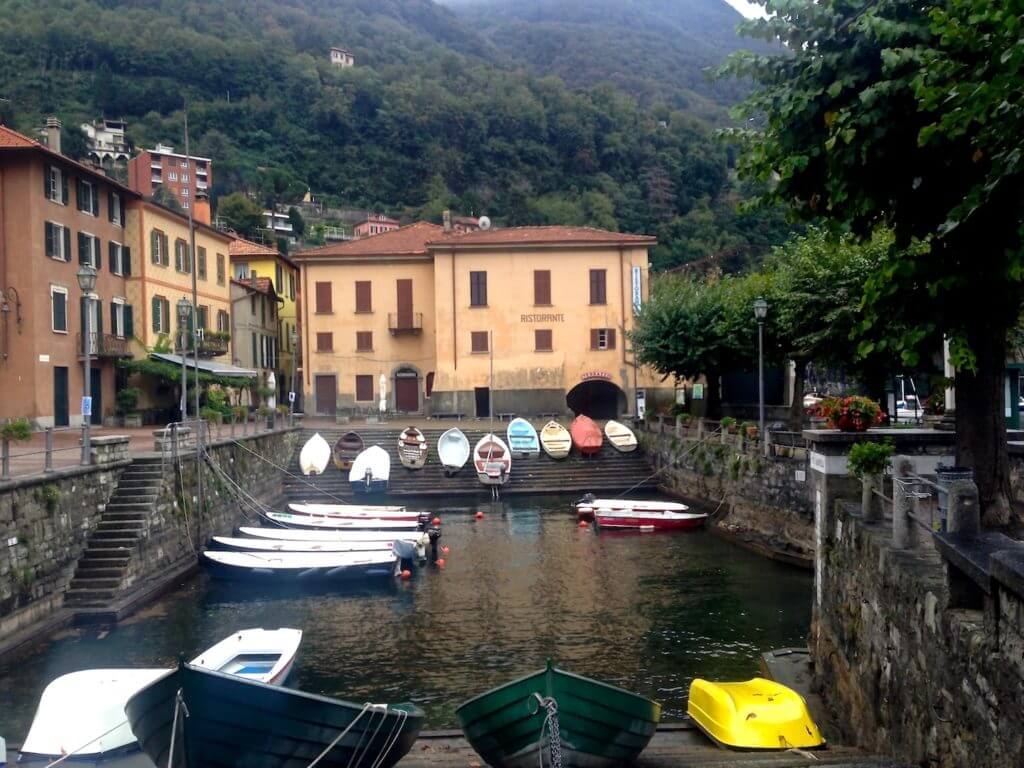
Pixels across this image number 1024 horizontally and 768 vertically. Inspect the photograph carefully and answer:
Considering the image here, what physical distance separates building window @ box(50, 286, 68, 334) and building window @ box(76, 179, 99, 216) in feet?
11.3

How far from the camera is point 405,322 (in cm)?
4638

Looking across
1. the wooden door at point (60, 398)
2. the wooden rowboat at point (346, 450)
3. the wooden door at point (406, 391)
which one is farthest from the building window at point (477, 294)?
the wooden door at point (60, 398)

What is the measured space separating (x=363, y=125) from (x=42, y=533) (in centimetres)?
9925

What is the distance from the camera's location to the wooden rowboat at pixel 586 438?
35281mm

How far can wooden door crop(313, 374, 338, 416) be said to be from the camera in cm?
4641

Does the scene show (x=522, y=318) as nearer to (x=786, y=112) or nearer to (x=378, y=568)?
(x=378, y=568)

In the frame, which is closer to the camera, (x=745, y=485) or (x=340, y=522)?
(x=745, y=485)

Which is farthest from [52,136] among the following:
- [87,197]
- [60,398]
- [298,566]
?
[298,566]

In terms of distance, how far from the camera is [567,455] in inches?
1385

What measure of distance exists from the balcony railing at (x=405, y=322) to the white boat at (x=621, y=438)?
1362 cm

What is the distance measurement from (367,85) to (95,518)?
103m

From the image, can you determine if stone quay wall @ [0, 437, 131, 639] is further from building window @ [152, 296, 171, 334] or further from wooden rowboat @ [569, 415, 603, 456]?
building window @ [152, 296, 171, 334]

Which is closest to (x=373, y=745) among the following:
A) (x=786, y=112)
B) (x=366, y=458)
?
(x=786, y=112)

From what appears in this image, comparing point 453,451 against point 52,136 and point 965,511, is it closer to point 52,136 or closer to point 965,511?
point 52,136
